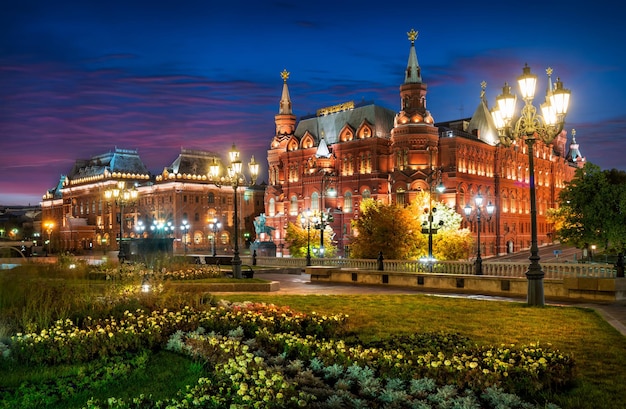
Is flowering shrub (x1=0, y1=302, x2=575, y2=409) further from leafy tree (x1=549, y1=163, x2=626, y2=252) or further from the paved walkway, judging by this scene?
leafy tree (x1=549, y1=163, x2=626, y2=252)

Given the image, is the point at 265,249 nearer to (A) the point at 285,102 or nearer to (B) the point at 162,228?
(B) the point at 162,228

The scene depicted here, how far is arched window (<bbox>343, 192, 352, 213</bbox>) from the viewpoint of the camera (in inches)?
3459

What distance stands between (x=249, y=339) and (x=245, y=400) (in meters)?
4.66

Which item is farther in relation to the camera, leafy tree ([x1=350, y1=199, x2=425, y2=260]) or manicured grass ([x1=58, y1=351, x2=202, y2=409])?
leafy tree ([x1=350, y1=199, x2=425, y2=260])

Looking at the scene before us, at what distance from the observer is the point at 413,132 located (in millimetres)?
81125

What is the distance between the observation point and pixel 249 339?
12594 mm

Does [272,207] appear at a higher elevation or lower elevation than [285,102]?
lower

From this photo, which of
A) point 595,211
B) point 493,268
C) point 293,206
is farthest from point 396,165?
point 493,268

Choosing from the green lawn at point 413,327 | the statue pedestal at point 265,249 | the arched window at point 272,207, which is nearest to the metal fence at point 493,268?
the green lawn at point 413,327

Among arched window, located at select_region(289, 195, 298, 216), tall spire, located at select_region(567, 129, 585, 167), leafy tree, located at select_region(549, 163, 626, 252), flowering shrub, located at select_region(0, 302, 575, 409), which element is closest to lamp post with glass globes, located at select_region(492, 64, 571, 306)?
flowering shrub, located at select_region(0, 302, 575, 409)

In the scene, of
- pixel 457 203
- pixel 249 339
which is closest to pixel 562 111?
pixel 249 339

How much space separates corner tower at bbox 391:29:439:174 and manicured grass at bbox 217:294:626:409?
60.8m

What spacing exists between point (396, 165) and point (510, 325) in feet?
224

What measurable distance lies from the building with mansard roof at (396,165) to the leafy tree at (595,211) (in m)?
30.0
